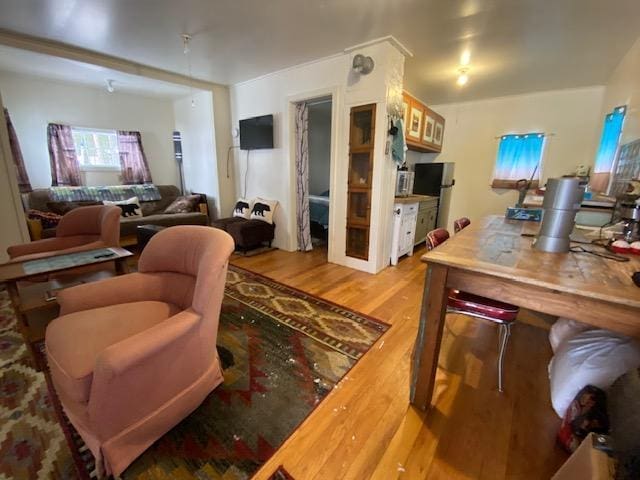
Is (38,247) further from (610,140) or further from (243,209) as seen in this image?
(610,140)

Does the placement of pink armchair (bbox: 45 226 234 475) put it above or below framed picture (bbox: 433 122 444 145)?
below

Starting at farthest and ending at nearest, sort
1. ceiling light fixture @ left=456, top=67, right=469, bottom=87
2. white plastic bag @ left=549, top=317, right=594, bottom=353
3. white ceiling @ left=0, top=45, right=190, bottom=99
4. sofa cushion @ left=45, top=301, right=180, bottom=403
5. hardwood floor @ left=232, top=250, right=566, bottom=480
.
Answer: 1. ceiling light fixture @ left=456, top=67, right=469, bottom=87
2. white ceiling @ left=0, top=45, right=190, bottom=99
3. white plastic bag @ left=549, top=317, right=594, bottom=353
4. hardwood floor @ left=232, top=250, right=566, bottom=480
5. sofa cushion @ left=45, top=301, right=180, bottom=403

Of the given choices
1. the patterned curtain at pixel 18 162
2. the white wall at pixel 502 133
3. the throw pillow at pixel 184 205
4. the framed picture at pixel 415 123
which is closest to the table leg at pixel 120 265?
the throw pillow at pixel 184 205

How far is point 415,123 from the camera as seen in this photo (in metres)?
3.63

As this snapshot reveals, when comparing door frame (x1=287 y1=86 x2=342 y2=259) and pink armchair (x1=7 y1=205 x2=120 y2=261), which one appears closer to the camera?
pink armchair (x1=7 y1=205 x2=120 y2=261)

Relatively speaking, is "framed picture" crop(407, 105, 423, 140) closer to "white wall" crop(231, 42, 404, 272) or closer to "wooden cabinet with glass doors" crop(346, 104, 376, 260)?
"white wall" crop(231, 42, 404, 272)

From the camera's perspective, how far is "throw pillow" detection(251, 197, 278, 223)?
394 cm

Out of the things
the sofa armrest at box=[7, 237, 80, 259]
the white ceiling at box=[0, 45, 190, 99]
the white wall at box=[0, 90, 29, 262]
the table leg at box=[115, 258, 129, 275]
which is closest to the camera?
the table leg at box=[115, 258, 129, 275]

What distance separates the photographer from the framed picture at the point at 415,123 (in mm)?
3514

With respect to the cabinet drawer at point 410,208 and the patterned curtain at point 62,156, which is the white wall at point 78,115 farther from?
the cabinet drawer at point 410,208

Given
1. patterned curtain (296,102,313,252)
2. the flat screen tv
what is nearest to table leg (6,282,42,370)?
patterned curtain (296,102,313,252)

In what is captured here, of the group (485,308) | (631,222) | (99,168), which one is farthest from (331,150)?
(99,168)

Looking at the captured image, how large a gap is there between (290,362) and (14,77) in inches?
212

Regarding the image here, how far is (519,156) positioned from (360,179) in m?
2.91
